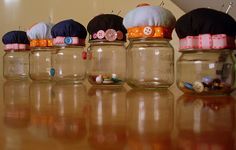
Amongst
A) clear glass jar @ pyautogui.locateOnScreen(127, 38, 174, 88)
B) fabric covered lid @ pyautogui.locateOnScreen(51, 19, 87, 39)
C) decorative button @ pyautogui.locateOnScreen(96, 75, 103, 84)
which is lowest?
decorative button @ pyautogui.locateOnScreen(96, 75, 103, 84)

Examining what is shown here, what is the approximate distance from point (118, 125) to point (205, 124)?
11cm

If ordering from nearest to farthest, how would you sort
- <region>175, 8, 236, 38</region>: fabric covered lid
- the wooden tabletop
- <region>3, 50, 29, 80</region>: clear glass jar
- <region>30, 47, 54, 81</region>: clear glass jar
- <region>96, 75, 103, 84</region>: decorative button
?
the wooden tabletop → <region>175, 8, 236, 38</region>: fabric covered lid → <region>96, 75, 103, 84</region>: decorative button → <region>30, 47, 54, 81</region>: clear glass jar → <region>3, 50, 29, 80</region>: clear glass jar

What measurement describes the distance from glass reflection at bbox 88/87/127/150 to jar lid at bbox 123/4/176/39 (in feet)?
0.69

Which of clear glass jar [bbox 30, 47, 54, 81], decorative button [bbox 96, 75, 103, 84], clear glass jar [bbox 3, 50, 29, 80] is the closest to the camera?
decorative button [bbox 96, 75, 103, 84]

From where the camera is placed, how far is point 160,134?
34 cm

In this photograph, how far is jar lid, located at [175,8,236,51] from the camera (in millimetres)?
675

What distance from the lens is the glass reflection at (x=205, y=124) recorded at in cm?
30

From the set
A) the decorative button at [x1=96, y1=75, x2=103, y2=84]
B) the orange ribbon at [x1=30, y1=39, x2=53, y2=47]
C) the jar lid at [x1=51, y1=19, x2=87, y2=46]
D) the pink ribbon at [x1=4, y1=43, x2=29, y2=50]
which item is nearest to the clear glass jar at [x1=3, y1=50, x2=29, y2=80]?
the pink ribbon at [x1=4, y1=43, x2=29, y2=50]

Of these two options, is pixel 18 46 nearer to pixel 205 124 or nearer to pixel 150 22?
pixel 150 22

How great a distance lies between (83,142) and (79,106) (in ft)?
0.86

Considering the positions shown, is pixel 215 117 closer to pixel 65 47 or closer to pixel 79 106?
pixel 79 106

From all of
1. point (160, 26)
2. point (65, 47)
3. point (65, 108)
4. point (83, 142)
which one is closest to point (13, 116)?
point (65, 108)

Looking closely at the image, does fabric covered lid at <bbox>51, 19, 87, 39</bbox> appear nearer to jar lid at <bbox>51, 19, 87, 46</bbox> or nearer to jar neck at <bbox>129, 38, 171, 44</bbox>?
jar lid at <bbox>51, 19, 87, 46</bbox>

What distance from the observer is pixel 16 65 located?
4.52 feet
